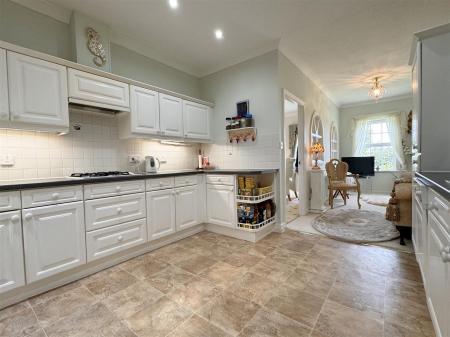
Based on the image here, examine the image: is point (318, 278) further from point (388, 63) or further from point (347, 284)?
point (388, 63)

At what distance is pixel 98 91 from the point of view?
221 centimetres

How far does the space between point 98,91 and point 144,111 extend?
542 mm

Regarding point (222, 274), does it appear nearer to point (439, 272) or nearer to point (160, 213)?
point (160, 213)

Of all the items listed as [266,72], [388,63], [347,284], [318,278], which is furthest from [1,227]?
[388,63]

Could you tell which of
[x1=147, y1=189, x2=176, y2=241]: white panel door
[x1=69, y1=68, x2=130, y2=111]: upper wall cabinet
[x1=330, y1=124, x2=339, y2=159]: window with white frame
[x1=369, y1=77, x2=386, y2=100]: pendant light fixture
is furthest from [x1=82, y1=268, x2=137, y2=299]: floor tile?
[x1=330, y1=124, x2=339, y2=159]: window with white frame

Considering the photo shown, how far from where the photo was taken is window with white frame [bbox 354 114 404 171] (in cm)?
582

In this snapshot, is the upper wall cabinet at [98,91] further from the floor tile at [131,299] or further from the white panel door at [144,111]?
the floor tile at [131,299]

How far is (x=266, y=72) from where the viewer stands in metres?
3.02

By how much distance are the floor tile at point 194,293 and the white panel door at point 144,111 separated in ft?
5.84

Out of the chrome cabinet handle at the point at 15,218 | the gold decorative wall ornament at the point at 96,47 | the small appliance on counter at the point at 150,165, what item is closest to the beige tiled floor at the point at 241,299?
the chrome cabinet handle at the point at 15,218

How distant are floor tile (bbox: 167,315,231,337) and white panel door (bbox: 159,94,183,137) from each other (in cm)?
217

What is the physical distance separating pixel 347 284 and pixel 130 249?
2.09 metres

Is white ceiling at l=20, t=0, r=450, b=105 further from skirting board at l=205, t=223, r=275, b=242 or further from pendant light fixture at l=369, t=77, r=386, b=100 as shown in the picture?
skirting board at l=205, t=223, r=275, b=242

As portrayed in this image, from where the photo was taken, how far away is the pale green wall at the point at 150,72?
2750 millimetres
